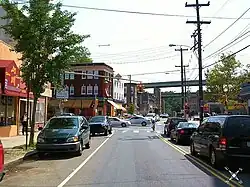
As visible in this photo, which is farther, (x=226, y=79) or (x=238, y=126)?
(x=226, y=79)

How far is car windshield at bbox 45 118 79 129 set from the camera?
682 inches

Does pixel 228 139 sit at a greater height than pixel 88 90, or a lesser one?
lesser

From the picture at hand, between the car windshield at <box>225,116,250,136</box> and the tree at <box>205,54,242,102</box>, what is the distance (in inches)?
1699

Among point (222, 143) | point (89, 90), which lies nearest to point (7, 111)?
point (222, 143)

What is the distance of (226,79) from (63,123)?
1656 inches

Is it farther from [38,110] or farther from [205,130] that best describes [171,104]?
[205,130]

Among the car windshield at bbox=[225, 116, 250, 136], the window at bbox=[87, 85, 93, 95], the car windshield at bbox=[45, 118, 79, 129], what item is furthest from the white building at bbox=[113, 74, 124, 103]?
the car windshield at bbox=[225, 116, 250, 136]

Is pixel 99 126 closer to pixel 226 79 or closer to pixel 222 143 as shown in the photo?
pixel 222 143

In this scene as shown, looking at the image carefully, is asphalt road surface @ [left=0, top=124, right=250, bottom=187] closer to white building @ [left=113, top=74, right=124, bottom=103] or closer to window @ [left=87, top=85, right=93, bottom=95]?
window @ [left=87, top=85, right=93, bottom=95]

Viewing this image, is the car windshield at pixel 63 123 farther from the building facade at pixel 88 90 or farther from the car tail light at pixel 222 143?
the building facade at pixel 88 90

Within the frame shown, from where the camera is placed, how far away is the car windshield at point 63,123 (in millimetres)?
17328

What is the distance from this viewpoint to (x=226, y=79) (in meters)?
56.0

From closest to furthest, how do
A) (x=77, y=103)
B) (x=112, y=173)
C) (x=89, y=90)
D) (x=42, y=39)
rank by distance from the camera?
(x=112, y=173), (x=42, y=39), (x=77, y=103), (x=89, y=90)

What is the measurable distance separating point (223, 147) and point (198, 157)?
159 inches
